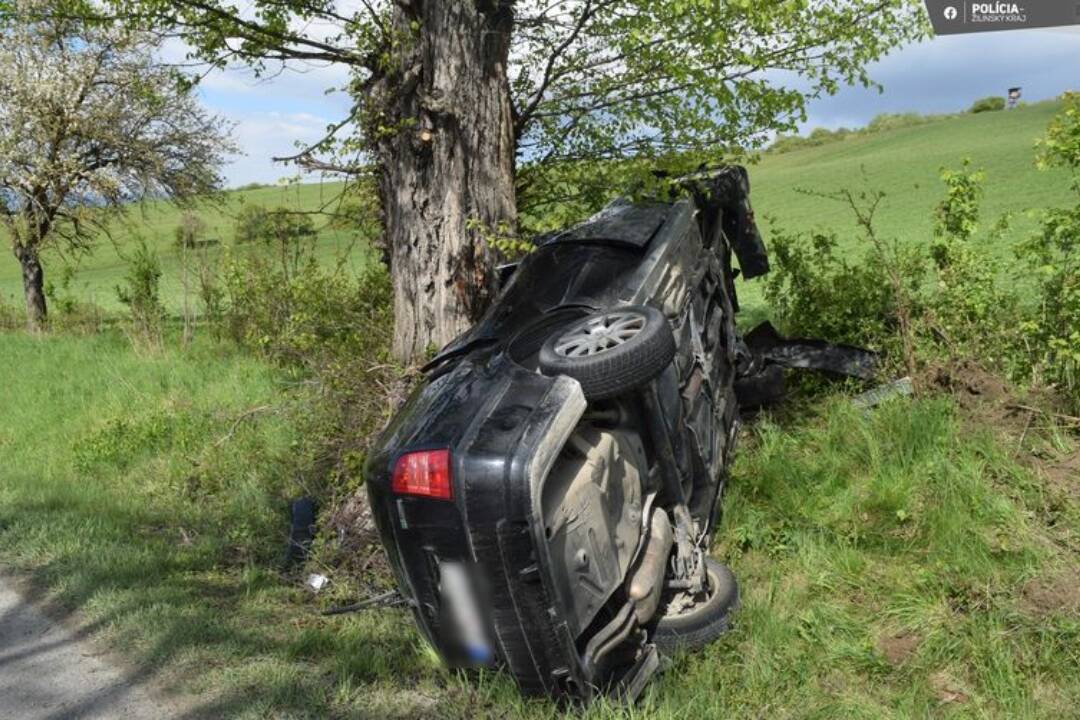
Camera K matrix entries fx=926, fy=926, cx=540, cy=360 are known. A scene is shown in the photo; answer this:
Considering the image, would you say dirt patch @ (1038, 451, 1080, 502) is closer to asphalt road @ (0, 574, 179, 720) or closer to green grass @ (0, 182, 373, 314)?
asphalt road @ (0, 574, 179, 720)

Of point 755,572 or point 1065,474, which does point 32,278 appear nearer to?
point 755,572

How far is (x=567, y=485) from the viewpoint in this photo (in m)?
3.44

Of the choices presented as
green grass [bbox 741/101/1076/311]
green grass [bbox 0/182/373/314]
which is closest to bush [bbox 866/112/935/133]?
green grass [bbox 741/101/1076/311]

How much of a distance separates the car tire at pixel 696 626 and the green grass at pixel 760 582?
72 mm

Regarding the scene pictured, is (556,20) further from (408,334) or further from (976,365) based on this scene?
(976,365)

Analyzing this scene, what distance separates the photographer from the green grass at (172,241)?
8562mm

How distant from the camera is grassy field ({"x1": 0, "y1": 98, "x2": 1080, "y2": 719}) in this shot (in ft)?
11.9

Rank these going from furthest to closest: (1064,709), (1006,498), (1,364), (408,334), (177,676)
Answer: (1,364), (408,334), (1006,498), (177,676), (1064,709)

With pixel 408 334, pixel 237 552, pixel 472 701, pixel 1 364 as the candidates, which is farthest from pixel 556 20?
pixel 1 364

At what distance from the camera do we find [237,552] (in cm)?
563

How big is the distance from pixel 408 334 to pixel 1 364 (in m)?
8.64

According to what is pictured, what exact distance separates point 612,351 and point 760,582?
169 centimetres

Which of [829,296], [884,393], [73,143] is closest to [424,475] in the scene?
[884,393]

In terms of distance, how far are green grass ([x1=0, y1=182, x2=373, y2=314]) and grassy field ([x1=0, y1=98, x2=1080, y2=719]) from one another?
1778 mm
